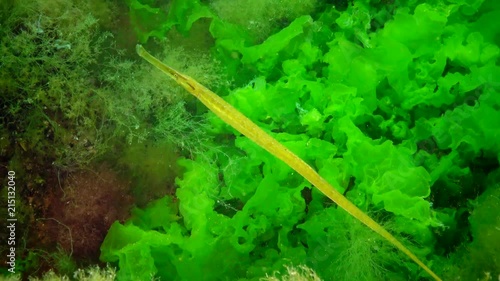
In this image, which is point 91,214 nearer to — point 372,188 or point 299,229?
point 299,229

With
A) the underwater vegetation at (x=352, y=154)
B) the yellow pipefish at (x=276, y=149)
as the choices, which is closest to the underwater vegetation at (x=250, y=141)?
the underwater vegetation at (x=352, y=154)

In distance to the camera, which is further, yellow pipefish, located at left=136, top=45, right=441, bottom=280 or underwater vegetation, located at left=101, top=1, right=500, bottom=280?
underwater vegetation, located at left=101, top=1, right=500, bottom=280

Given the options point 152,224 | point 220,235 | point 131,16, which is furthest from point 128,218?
point 131,16

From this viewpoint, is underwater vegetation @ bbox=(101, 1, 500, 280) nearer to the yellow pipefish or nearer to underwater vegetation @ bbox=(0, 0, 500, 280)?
underwater vegetation @ bbox=(0, 0, 500, 280)

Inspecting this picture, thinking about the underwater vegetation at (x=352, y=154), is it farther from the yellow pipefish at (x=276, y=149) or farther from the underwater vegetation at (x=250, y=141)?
the yellow pipefish at (x=276, y=149)

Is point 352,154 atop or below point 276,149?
below

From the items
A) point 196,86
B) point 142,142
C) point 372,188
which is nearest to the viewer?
point 196,86

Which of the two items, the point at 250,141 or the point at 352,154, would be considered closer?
the point at 352,154

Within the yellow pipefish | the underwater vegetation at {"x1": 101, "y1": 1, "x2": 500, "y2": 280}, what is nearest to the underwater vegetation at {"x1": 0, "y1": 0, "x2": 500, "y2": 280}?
the underwater vegetation at {"x1": 101, "y1": 1, "x2": 500, "y2": 280}
